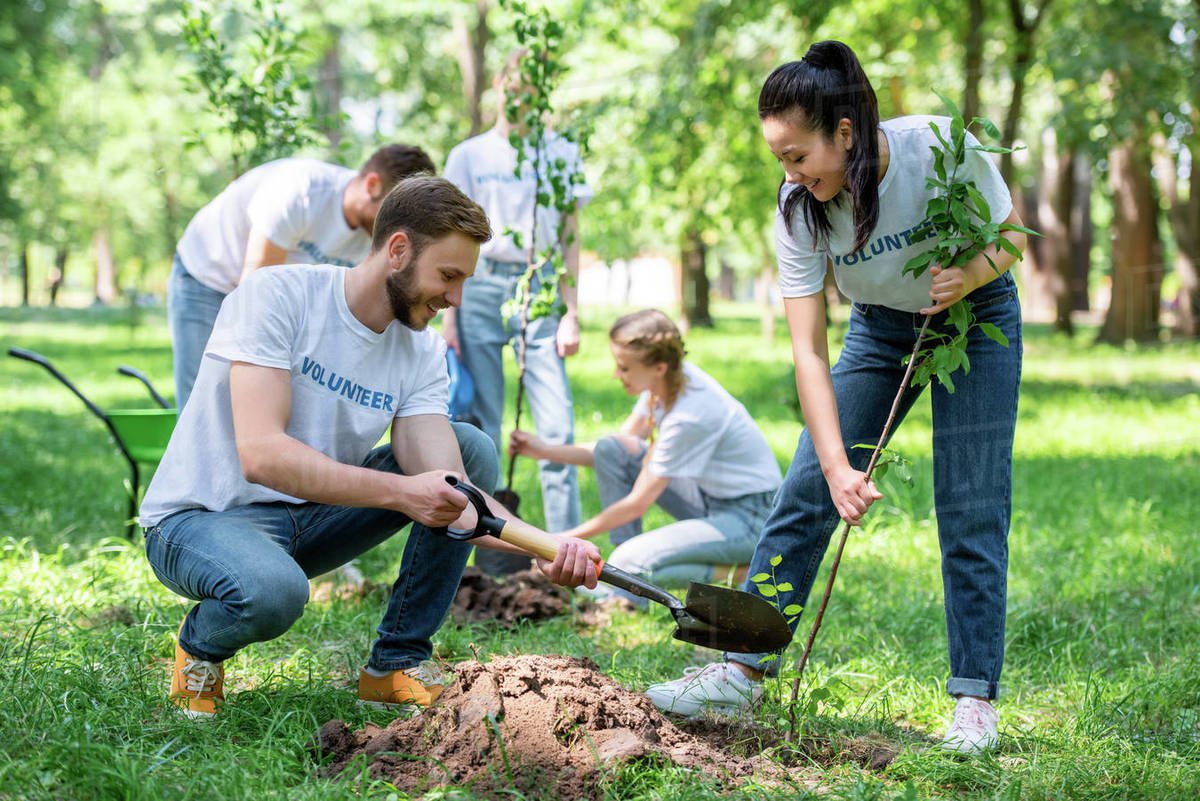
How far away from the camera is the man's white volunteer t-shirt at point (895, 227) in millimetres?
2789

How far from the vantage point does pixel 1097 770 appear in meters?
2.65

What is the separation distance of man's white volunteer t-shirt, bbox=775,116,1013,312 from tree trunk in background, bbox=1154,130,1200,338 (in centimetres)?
1263

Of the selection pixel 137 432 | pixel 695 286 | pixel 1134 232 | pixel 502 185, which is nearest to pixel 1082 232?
pixel 695 286

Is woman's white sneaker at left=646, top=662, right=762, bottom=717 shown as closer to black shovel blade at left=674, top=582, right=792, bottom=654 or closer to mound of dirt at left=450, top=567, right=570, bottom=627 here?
black shovel blade at left=674, top=582, right=792, bottom=654

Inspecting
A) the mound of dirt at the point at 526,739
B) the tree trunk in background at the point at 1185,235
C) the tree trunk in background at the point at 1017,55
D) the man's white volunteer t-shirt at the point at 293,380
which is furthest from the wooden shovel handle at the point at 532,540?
the tree trunk in background at the point at 1185,235

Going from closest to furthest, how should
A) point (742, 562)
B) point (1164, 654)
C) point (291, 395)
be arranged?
point (291, 395) → point (1164, 654) → point (742, 562)

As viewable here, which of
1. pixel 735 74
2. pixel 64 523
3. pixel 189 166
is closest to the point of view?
pixel 64 523

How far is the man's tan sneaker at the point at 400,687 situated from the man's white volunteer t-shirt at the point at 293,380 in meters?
0.55

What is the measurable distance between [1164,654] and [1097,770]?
4.44ft

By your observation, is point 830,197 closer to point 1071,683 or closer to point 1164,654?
point 1071,683

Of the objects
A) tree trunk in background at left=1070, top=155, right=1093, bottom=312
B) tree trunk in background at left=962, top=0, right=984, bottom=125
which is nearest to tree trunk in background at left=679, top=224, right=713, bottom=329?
tree trunk in background at left=962, top=0, right=984, bottom=125

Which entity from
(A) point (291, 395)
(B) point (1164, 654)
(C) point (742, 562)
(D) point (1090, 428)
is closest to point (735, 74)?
(D) point (1090, 428)

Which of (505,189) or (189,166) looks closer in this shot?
(505,189)

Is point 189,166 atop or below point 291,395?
atop
